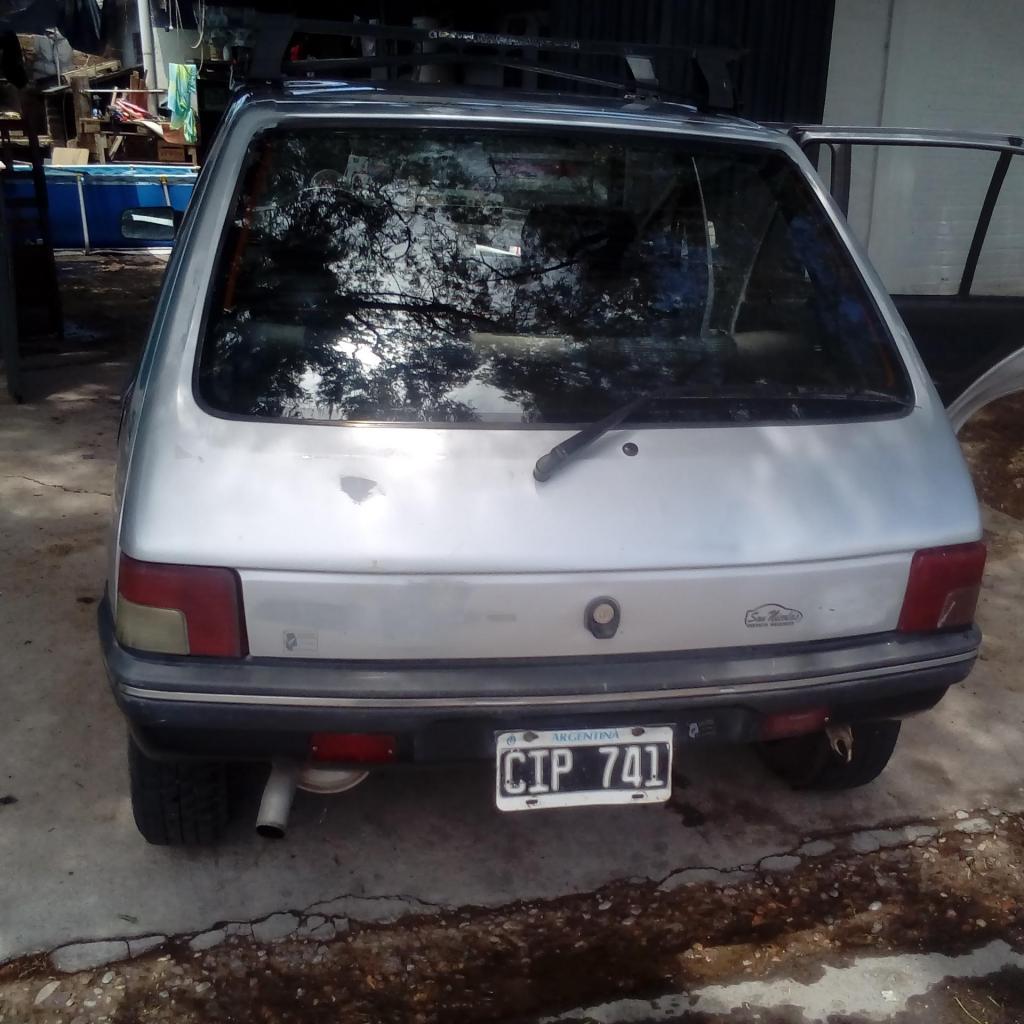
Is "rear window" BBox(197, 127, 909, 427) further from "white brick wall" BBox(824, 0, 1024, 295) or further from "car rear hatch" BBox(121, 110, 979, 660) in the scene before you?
"white brick wall" BBox(824, 0, 1024, 295)

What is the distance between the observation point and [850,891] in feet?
9.01

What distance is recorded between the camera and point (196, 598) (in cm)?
205

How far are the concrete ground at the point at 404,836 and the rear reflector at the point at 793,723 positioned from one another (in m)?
0.55

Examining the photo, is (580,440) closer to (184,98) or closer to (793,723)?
(793,723)

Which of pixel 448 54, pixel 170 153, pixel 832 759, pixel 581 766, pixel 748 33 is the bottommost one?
pixel 170 153

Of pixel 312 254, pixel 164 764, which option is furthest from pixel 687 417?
pixel 164 764

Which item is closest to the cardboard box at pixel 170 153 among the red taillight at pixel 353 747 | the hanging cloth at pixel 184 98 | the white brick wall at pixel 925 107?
the hanging cloth at pixel 184 98

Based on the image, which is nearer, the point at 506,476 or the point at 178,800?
the point at 506,476

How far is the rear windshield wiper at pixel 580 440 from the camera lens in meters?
2.17

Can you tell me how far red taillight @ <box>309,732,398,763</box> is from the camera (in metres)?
2.17

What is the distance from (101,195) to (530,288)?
34.0 ft

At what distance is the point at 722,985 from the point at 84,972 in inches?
54.8

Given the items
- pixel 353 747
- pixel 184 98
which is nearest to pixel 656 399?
pixel 353 747

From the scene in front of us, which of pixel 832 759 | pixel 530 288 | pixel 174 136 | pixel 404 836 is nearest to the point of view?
pixel 530 288
